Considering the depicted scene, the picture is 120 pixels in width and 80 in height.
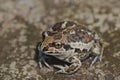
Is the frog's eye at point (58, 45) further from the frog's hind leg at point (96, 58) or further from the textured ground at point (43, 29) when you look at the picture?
the frog's hind leg at point (96, 58)

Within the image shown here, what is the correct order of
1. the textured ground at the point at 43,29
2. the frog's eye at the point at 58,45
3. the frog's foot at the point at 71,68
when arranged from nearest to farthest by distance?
the frog's eye at the point at 58,45 → the frog's foot at the point at 71,68 → the textured ground at the point at 43,29

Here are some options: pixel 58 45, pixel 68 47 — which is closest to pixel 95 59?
pixel 68 47

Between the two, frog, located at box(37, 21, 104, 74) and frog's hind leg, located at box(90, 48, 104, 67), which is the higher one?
frog, located at box(37, 21, 104, 74)

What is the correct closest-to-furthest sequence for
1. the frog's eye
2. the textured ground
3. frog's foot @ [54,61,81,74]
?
the frog's eye
frog's foot @ [54,61,81,74]
the textured ground

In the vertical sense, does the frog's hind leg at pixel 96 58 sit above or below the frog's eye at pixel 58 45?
below

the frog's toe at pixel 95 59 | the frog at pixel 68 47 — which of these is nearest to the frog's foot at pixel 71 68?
the frog at pixel 68 47

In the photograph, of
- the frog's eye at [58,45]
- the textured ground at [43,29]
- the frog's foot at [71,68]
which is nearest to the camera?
the frog's eye at [58,45]

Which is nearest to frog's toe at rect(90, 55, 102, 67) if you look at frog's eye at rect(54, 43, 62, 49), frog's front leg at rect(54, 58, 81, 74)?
frog's front leg at rect(54, 58, 81, 74)

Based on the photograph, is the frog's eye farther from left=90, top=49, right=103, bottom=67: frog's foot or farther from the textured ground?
left=90, top=49, right=103, bottom=67: frog's foot
